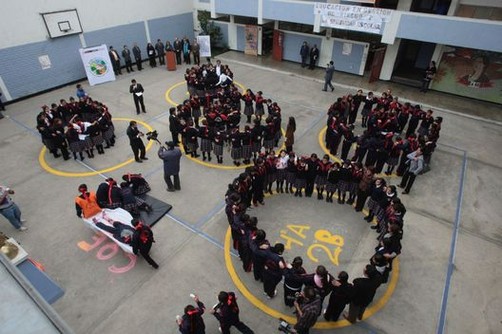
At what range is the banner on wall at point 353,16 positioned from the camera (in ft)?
52.0

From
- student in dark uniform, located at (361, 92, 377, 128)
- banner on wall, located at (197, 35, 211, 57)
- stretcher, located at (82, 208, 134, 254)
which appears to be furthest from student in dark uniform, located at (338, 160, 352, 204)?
banner on wall, located at (197, 35, 211, 57)

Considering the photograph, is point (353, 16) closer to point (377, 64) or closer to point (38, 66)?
point (377, 64)

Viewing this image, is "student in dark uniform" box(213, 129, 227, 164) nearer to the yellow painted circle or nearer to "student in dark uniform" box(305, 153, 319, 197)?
"student in dark uniform" box(305, 153, 319, 197)

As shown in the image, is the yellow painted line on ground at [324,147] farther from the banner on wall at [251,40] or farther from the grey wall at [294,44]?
the banner on wall at [251,40]

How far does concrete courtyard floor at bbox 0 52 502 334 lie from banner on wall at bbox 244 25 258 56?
11.2 metres

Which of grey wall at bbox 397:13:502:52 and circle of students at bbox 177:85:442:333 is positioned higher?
grey wall at bbox 397:13:502:52

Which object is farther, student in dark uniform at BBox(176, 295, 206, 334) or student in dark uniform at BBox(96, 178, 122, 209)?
student in dark uniform at BBox(96, 178, 122, 209)

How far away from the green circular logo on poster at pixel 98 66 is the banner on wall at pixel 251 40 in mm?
9856

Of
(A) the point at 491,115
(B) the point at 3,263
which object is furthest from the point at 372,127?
(B) the point at 3,263

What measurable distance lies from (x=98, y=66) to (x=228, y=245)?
14960mm

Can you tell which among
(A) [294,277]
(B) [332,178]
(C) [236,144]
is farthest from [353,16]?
(A) [294,277]

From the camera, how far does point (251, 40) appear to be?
2256 cm

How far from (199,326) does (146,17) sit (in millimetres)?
20533

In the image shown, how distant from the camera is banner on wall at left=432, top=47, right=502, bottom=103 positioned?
1567 cm
